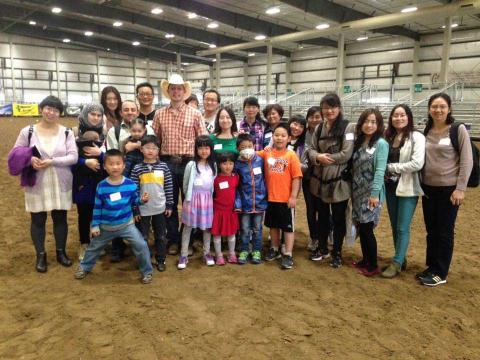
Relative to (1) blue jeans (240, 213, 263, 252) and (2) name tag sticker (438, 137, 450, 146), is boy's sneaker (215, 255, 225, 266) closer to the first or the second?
(1) blue jeans (240, 213, 263, 252)

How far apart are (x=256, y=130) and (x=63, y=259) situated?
7.99ft

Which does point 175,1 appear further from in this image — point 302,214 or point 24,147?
point 24,147

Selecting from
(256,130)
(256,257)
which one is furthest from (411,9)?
(256,257)

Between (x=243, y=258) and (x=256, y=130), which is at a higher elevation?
(x=256, y=130)

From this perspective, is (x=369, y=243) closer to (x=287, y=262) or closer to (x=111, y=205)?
(x=287, y=262)

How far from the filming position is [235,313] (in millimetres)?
2809

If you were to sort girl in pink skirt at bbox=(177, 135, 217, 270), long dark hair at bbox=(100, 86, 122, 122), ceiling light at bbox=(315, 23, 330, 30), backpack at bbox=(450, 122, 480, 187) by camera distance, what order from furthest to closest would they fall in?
ceiling light at bbox=(315, 23, 330, 30) → long dark hair at bbox=(100, 86, 122, 122) → girl in pink skirt at bbox=(177, 135, 217, 270) → backpack at bbox=(450, 122, 480, 187)

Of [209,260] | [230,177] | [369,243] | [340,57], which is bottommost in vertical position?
[209,260]

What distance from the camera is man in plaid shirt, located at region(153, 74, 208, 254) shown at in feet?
12.0

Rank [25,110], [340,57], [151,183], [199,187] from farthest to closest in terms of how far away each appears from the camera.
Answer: [25,110]
[340,57]
[199,187]
[151,183]

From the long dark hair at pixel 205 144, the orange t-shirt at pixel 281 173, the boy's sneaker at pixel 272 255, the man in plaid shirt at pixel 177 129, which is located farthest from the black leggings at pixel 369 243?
the man in plaid shirt at pixel 177 129

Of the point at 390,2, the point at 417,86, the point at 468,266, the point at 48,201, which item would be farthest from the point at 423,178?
the point at 417,86

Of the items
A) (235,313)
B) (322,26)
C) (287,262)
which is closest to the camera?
(235,313)

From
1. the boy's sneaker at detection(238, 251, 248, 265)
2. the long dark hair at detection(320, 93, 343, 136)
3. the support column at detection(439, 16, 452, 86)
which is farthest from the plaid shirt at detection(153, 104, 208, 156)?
the support column at detection(439, 16, 452, 86)
